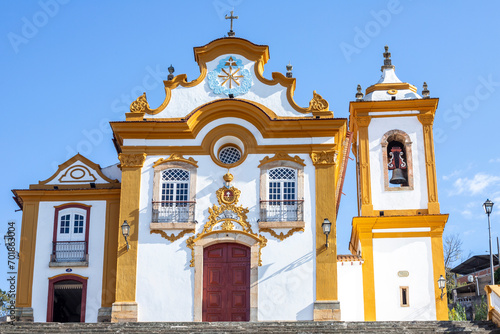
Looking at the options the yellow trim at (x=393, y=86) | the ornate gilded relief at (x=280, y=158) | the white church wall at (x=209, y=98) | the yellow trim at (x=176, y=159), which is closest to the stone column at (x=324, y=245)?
the ornate gilded relief at (x=280, y=158)

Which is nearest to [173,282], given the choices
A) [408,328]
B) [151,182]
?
[151,182]

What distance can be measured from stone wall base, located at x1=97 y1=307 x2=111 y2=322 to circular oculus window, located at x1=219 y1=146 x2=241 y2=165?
20.9 ft

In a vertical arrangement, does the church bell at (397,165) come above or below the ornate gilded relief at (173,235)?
above

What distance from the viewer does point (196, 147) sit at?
25.1 metres

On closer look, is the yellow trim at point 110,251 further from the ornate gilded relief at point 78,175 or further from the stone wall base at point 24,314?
the stone wall base at point 24,314

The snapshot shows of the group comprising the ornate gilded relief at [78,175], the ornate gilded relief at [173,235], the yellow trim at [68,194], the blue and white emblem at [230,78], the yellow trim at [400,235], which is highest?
the blue and white emblem at [230,78]

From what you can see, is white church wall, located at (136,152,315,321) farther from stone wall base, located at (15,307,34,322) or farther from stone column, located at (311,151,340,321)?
stone wall base, located at (15,307,34,322)

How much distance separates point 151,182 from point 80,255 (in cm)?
368

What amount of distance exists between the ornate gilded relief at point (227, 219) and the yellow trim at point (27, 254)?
581 centimetres

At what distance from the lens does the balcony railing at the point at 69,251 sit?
25547 millimetres

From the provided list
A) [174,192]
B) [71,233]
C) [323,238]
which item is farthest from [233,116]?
[71,233]

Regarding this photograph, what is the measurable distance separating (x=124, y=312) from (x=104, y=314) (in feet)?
5.18

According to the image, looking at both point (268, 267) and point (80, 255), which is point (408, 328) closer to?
point (268, 267)

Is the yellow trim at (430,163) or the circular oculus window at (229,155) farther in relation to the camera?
the yellow trim at (430,163)
